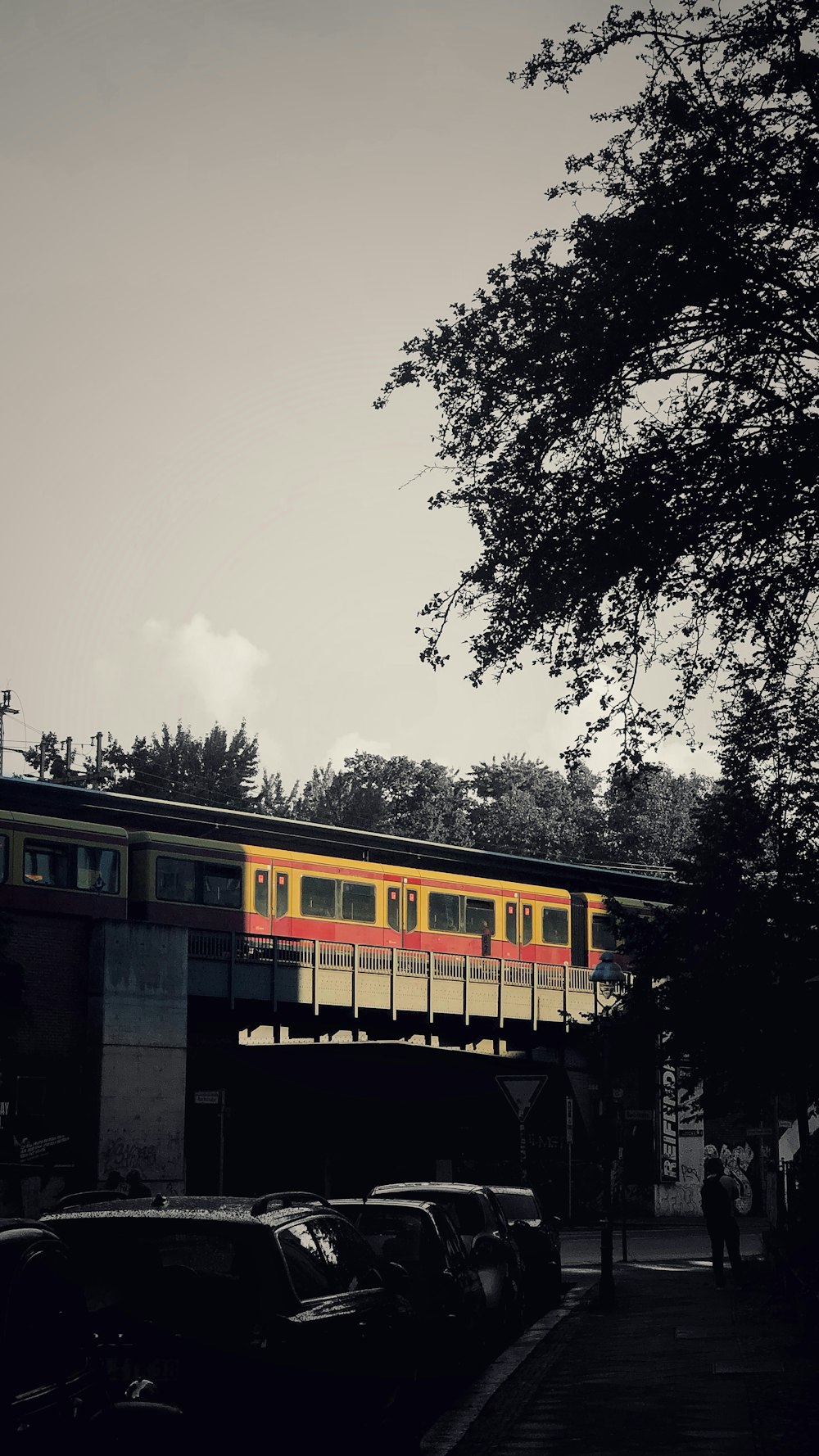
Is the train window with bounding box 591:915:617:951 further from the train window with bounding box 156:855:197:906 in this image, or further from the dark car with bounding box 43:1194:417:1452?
the dark car with bounding box 43:1194:417:1452

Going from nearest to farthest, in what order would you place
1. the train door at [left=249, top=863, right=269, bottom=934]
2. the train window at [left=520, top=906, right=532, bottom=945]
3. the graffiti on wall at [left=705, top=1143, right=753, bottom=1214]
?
the train door at [left=249, top=863, right=269, bottom=934]
the train window at [left=520, top=906, right=532, bottom=945]
the graffiti on wall at [left=705, top=1143, right=753, bottom=1214]

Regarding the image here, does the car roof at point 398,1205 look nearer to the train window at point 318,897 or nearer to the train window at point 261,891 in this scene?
the train window at point 261,891

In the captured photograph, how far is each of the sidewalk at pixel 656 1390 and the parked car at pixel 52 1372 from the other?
458cm

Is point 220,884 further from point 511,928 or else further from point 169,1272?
point 169,1272

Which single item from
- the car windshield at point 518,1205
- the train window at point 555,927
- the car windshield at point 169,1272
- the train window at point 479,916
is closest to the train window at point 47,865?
the train window at point 479,916

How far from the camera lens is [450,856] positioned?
65.3m

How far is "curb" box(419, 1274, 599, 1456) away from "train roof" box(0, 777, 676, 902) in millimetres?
13416

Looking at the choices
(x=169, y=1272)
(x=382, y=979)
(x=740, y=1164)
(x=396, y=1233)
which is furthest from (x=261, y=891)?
(x=169, y=1272)

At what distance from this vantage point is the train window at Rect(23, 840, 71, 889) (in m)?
39.1

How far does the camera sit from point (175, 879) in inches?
1684

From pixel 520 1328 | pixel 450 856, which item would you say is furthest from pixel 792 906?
pixel 450 856

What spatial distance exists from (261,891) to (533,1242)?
920 inches

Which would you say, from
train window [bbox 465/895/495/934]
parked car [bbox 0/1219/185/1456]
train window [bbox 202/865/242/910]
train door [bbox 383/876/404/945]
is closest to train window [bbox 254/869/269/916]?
train window [bbox 202/865/242/910]

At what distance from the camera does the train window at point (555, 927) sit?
52656mm
